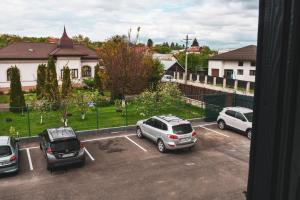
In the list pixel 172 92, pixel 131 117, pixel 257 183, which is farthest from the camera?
pixel 172 92

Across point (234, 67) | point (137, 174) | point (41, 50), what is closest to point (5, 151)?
point (137, 174)

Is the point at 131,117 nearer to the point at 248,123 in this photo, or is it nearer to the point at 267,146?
the point at 248,123

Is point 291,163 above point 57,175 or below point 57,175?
above

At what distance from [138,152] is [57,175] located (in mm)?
4669

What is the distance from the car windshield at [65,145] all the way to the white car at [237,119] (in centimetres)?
1086

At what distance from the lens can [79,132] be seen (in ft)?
64.4

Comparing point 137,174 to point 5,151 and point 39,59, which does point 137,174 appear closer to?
point 5,151

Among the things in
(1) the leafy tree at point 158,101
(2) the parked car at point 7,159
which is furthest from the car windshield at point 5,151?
(1) the leafy tree at point 158,101

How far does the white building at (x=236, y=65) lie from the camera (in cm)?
4247

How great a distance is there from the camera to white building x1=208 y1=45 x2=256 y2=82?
42.5m

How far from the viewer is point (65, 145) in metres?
13.7

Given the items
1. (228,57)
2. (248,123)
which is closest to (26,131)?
(248,123)

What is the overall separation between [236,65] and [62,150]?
36798mm

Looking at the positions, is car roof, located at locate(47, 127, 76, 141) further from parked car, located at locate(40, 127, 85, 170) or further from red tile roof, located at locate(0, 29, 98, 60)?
red tile roof, located at locate(0, 29, 98, 60)
